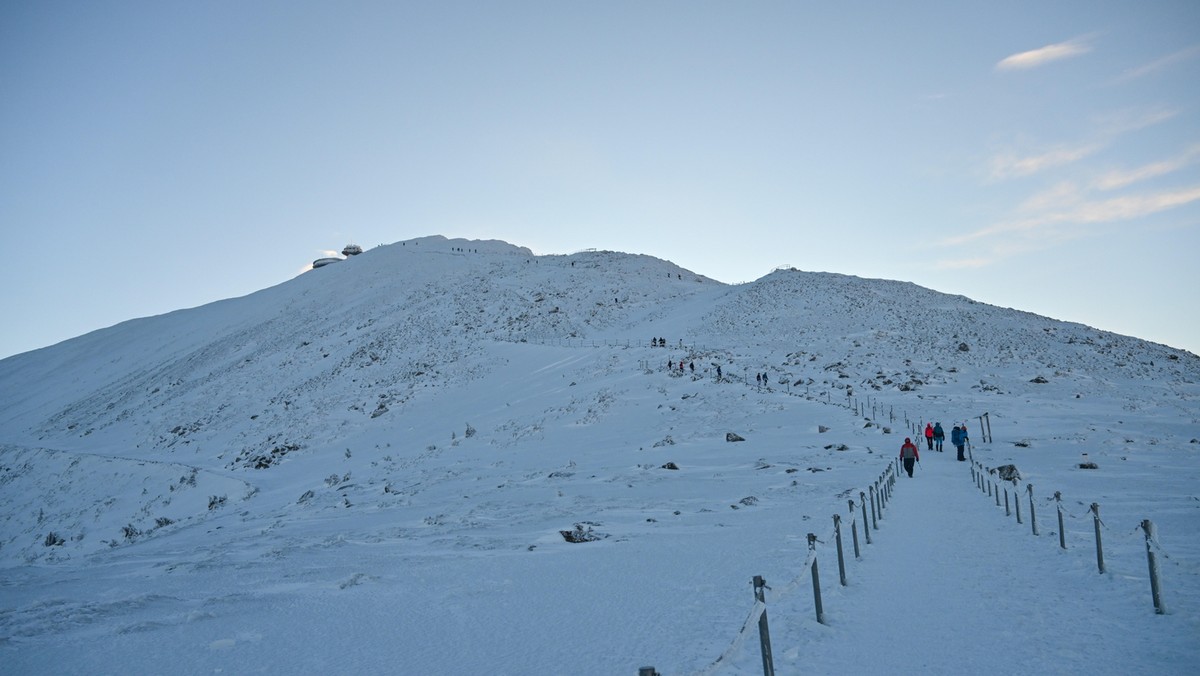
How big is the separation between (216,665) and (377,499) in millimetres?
16841

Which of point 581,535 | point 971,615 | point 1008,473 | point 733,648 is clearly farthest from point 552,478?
point 733,648

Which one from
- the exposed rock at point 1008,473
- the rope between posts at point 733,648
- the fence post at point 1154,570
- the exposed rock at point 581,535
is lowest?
the exposed rock at point 1008,473

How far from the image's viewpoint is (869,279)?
93.4m

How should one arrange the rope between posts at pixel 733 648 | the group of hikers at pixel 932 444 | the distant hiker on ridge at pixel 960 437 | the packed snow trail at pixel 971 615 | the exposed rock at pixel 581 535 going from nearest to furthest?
the rope between posts at pixel 733 648, the packed snow trail at pixel 971 615, the exposed rock at pixel 581 535, the group of hikers at pixel 932 444, the distant hiker on ridge at pixel 960 437

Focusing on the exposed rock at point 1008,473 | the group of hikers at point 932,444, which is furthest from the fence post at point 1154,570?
the group of hikers at point 932,444

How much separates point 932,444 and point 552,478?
1745 cm

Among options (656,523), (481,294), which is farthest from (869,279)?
(656,523)

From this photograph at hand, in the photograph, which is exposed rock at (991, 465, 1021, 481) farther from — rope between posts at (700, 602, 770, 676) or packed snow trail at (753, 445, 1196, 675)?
rope between posts at (700, 602, 770, 676)

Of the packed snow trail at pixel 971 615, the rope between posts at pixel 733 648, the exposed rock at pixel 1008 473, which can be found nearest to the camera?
the rope between posts at pixel 733 648

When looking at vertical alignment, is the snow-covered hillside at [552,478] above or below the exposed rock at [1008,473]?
above

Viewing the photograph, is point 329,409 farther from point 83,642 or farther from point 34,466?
point 83,642

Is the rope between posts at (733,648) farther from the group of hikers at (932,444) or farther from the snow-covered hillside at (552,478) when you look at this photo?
the group of hikers at (932,444)

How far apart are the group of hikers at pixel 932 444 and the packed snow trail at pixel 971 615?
968 centimetres

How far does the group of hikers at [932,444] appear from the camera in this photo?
Result: 23594 mm
